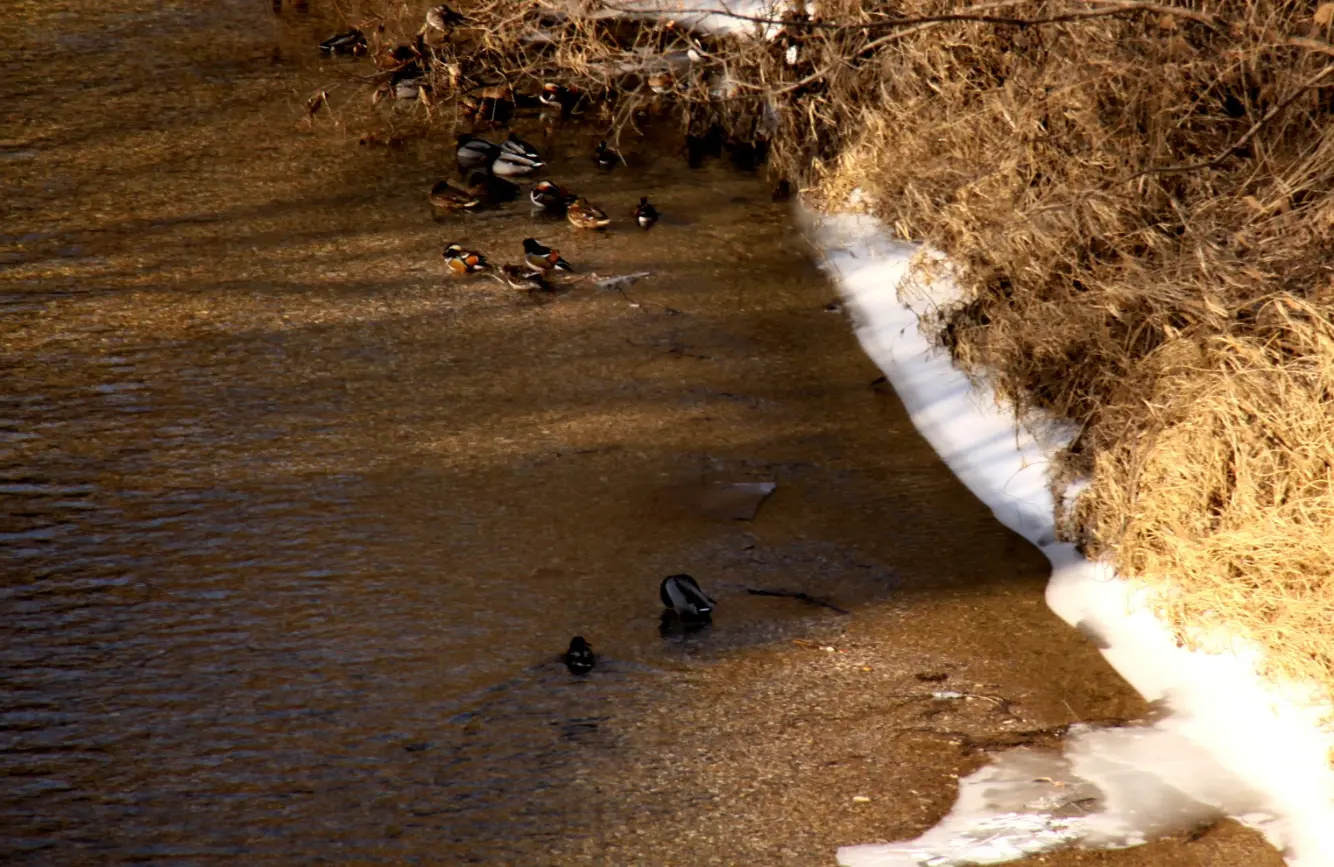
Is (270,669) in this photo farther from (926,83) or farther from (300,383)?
(926,83)

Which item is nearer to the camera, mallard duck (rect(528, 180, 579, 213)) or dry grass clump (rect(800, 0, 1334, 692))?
dry grass clump (rect(800, 0, 1334, 692))

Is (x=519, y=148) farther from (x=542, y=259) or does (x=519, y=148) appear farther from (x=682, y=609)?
(x=682, y=609)

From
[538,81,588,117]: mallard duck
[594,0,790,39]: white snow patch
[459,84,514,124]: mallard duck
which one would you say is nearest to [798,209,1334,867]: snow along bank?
[594,0,790,39]: white snow patch

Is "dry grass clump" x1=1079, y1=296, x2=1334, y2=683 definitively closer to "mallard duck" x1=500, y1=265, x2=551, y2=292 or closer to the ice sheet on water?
the ice sheet on water

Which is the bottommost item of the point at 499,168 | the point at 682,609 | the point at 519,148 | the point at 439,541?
the point at 439,541

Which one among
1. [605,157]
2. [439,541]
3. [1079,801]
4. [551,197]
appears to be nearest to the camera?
[1079,801]

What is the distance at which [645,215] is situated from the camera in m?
11.5

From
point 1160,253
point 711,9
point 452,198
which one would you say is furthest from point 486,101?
point 1160,253

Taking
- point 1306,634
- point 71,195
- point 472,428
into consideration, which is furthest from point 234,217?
point 1306,634

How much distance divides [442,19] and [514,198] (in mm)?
2351

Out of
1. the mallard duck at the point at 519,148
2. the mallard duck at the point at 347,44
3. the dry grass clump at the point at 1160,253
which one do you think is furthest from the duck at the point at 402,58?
the dry grass clump at the point at 1160,253

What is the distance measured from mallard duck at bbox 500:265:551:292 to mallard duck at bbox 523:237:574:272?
0.09 metres

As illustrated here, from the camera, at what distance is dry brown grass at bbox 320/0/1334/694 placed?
701 cm

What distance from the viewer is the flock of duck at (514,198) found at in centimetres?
1069
